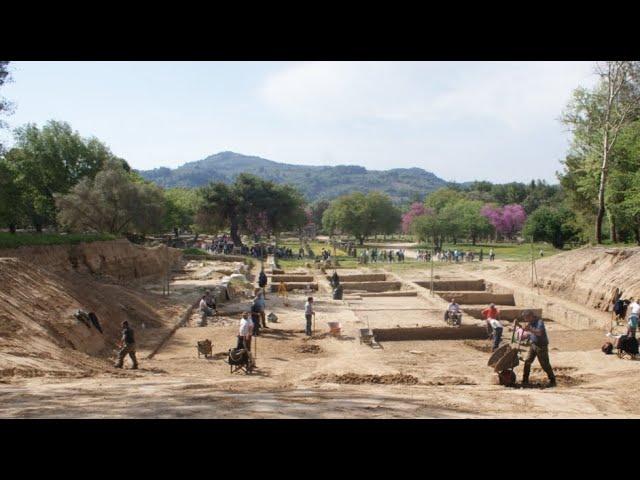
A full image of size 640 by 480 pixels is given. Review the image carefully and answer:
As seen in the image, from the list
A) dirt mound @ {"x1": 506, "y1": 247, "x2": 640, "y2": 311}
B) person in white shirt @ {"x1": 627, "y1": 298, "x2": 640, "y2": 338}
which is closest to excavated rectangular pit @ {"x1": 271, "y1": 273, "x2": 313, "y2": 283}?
dirt mound @ {"x1": 506, "y1": 247, "x2": 640, "y2": 311}

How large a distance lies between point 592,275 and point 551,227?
29622 millimetres

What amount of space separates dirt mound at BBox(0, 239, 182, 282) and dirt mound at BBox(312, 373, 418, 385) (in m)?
14.6

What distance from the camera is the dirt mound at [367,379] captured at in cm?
1105

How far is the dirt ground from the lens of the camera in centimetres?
681

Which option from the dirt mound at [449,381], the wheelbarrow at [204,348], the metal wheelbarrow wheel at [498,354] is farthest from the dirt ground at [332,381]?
the metal wheelbarrow wheel at [498,354]

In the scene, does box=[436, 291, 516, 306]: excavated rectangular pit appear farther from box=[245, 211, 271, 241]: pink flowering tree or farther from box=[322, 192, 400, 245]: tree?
box=[322, 192, 400, 245]: tree

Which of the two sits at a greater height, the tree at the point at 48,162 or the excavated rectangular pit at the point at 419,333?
the tree at the point at 48,162

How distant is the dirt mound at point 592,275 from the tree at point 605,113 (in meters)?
5.05

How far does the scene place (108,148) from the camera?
148 ft

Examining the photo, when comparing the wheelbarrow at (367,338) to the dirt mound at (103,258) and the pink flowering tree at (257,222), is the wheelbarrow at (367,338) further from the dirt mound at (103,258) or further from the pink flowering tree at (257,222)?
the pink flowering tree at (257,222)

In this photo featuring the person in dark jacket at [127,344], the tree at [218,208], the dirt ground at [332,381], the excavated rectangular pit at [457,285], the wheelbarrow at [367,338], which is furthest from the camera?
the tree at [218,208]
